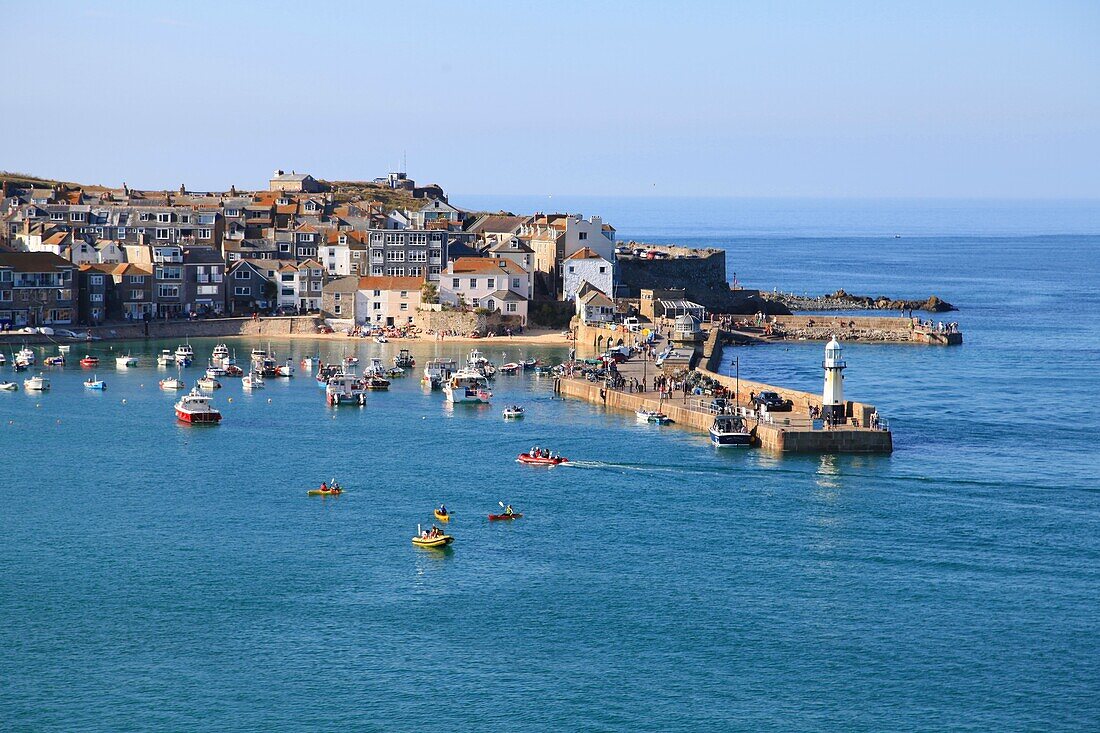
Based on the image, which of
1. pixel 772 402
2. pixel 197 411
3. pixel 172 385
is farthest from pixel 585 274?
pixel 197 411

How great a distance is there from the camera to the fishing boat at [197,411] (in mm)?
56938

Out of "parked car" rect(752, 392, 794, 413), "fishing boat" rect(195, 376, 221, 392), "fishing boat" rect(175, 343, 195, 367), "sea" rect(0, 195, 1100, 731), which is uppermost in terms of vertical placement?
"fishing boat" rect(175, 343, 195, 367)

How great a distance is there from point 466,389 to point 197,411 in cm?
1149

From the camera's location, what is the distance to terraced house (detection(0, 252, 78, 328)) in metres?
82.6

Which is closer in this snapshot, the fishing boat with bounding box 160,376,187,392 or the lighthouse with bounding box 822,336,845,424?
the lighthouse with bounding box 822,336,845,424

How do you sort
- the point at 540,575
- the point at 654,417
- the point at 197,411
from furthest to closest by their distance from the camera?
the point at 197,411, the point at 654,417, the point at 540,575

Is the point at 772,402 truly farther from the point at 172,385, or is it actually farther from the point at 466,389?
the point at 172,385

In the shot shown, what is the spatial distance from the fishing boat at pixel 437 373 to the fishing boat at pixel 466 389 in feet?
5.75

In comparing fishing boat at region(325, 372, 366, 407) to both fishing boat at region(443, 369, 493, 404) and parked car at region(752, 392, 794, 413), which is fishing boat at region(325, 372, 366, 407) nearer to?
fishing boat at region(443, 369, 493, 404)

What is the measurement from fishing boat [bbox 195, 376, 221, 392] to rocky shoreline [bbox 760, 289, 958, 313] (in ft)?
158

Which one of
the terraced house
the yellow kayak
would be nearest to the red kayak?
the yellow kayak

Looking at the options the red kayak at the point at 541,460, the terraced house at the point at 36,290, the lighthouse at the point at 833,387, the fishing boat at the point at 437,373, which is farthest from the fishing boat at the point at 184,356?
the lighthouse at the point at 833,387

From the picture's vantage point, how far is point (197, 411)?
2243 inches

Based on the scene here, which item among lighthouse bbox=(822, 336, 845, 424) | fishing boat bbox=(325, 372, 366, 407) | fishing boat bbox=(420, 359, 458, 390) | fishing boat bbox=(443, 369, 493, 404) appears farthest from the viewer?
fishing boat bbox=(420, 359, 458, 390)
